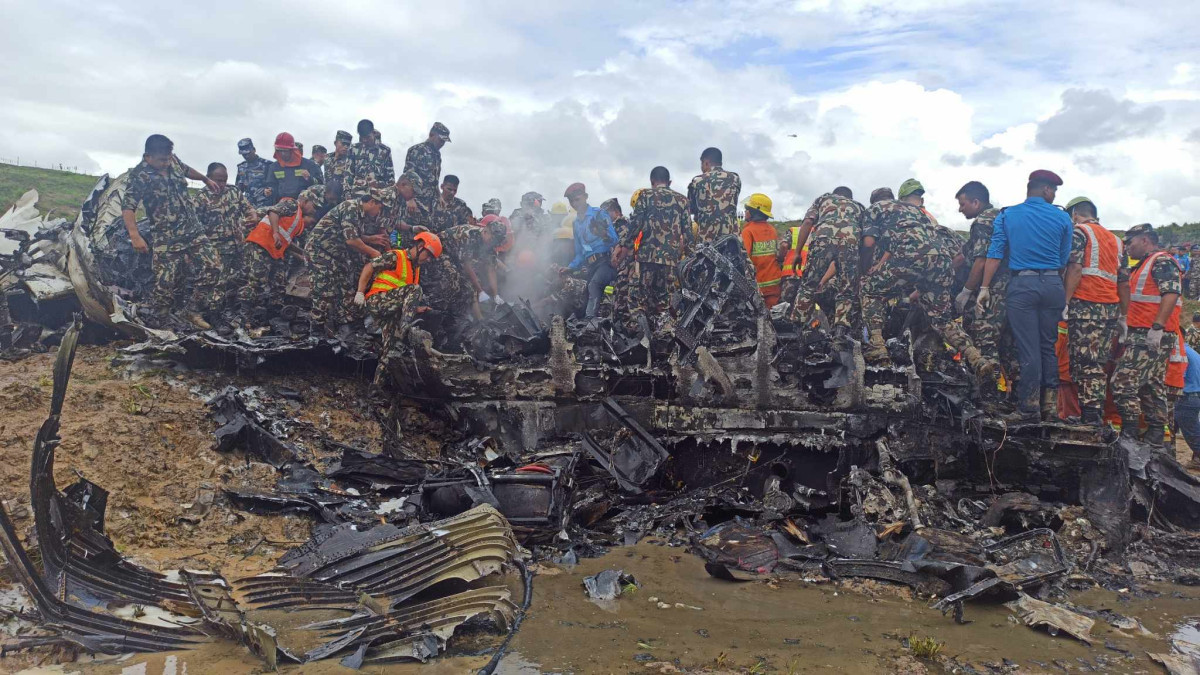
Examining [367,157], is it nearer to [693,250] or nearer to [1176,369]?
[693,250]

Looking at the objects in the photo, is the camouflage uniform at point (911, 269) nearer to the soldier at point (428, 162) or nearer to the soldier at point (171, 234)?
the soldier at point (428, 162)

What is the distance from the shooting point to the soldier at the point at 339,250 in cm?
770

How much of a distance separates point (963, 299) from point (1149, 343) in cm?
149

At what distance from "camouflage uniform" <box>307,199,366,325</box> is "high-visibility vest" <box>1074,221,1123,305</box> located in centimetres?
684

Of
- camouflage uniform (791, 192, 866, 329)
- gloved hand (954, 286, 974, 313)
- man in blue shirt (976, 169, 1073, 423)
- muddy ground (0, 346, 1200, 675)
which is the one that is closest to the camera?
muddy ground (0, 346, 1200, 675)

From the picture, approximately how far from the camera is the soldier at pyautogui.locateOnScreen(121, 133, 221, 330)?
25.5 ft

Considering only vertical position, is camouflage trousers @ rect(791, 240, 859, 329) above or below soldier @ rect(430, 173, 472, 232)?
below

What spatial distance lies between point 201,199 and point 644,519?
6.89 m

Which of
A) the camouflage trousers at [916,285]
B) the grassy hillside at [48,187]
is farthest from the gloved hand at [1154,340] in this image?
the grassy hillside at [48,187]

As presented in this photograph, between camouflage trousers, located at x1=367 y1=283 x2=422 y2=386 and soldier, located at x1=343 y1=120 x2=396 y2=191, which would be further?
soldier, located at x1=343 y1=120 x2=396 y2=191

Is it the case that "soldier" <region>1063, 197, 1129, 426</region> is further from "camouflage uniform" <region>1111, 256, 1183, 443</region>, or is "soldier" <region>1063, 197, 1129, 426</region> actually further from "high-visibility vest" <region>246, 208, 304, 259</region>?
"high-visibility vest" <region>246, 208, 304, 259</region>

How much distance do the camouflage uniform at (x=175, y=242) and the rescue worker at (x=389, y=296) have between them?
2205 mm

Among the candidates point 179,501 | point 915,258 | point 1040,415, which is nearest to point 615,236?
point 915,258

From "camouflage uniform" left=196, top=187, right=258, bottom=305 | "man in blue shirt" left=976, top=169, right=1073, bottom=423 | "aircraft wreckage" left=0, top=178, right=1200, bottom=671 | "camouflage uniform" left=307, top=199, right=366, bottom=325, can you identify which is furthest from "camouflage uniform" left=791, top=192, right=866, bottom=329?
"camouflage uniform" left=196, top=187, right=258, bottom=305
